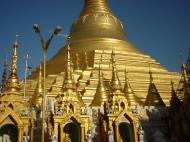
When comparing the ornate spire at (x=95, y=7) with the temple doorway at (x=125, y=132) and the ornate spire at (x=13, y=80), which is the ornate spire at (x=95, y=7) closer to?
the ornate spire at (x=13, y=80)

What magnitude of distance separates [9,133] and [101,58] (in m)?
18.4

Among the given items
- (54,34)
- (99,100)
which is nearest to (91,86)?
(99,100)

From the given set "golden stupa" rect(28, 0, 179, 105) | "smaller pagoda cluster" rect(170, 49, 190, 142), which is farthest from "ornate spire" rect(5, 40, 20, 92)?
"smaller pagoda cluster" rect(170, 49, 190, 142)

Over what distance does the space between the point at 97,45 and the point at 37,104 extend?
16028 mm

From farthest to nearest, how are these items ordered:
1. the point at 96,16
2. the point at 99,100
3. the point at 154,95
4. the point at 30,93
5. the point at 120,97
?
1. the point at 96,16
2. the point at 30,93
3. the point at 154,95
4. the point at 99,100
5. the point at 120,97

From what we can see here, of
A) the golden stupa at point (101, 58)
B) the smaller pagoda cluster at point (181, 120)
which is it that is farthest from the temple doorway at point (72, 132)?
the golden stupa at point (101, 58)

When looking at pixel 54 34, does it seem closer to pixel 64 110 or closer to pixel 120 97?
pixel 64 110

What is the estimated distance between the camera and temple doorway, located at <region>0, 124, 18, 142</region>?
20.4 metres

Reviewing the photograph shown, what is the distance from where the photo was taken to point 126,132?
22.4 metres

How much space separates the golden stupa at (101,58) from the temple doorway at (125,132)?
713cm

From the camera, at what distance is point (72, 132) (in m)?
21.9

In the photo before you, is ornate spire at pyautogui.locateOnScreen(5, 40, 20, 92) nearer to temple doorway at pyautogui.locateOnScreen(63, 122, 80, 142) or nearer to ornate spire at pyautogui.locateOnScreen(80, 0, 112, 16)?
temple doorway at pyautogui.locateOnScreen(63, 122, 80, 142)

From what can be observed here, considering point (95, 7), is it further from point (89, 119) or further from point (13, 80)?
point (89, 119)

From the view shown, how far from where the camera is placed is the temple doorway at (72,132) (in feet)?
69.6
